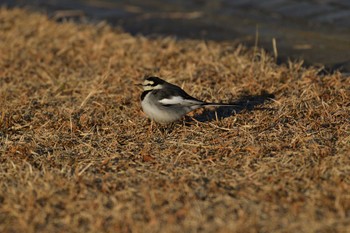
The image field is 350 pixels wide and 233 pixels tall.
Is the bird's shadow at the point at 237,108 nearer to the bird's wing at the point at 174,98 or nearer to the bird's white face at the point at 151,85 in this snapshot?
the bird's wing at the point at 174,98

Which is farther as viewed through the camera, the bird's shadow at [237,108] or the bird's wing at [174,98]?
the bird's shadow at [237,108]

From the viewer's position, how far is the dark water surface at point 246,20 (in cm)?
977

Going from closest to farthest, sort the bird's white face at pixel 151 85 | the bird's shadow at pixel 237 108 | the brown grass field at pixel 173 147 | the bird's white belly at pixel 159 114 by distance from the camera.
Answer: the brown grass field at pixel 173 147, the bird's white belly at pixel 159 114, the bird's white face at pixel 151 85, the bird's shadow at pixel 237 108

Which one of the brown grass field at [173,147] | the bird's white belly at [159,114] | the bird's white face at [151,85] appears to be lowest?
the brown grass field at [173,147]

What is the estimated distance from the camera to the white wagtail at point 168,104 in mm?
6238

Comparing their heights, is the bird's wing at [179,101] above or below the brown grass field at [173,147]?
above

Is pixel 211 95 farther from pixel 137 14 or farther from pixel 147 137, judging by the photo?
pixel 137 14

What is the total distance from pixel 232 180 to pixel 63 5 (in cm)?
1140

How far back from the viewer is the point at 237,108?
270 inches

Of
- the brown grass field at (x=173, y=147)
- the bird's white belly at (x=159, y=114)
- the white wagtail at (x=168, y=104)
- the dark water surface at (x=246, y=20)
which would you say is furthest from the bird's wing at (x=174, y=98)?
the dark water surface at (x=246, y=20)

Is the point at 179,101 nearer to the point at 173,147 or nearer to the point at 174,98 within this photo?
the point at 174,98

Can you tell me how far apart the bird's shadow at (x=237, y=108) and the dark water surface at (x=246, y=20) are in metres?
1.74

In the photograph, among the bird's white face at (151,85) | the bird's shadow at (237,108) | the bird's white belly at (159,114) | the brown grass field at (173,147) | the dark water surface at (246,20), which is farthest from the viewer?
the dark water surface at (246,20)

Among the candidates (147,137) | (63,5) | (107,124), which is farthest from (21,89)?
(63,5)
